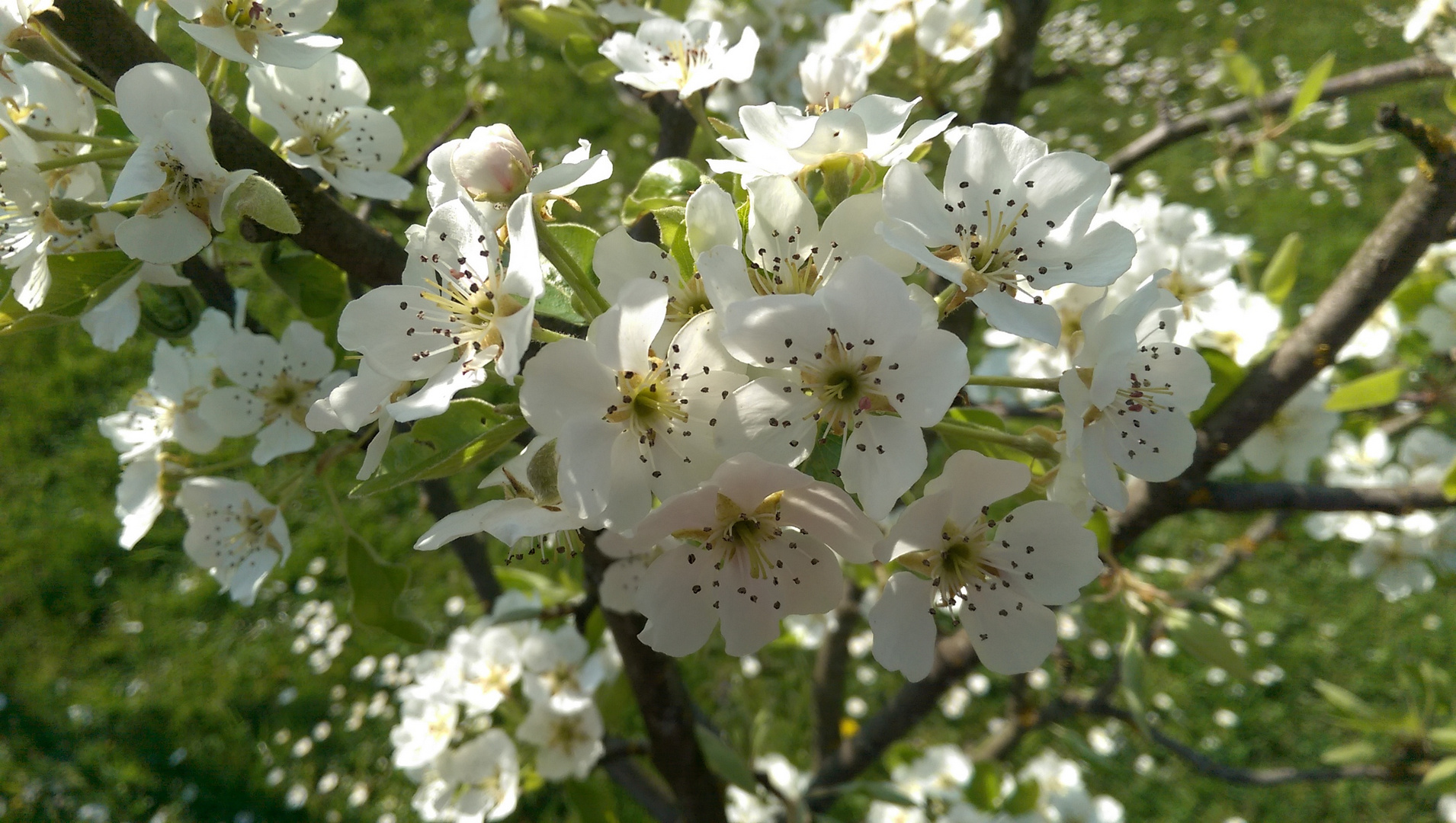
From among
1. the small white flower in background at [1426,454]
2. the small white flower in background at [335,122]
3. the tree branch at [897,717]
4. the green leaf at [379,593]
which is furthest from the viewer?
the small white flower in background at [1426,454]

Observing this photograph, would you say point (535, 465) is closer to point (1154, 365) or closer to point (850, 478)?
point (850, 478)

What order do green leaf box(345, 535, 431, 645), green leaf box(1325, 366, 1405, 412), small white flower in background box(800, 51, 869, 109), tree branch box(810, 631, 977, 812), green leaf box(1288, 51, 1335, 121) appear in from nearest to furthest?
green leaf box(345, 535, 431, 645) → small white flower in background box(800, 51, 869, 109) → green leaf box(1325, 366, 1405, 412) → green leaf box(1288, 51, 1335, 121) → tree branch box(810, 631, 977, 812)

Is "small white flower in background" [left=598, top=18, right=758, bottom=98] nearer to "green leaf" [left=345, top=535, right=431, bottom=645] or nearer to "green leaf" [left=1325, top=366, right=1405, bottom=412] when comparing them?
"green leaf" [left=345, top=535, right=431, bottom=645]

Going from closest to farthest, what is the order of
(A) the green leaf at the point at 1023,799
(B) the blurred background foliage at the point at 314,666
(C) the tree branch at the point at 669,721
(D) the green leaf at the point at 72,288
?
1. (D) the green leaf at the point at 72,288
2. (C) the tree branch at the point at 669,721
3. (A) the green leaf at the point at 1023,799
4. (B) the blurred background foliage at the point at 314,666

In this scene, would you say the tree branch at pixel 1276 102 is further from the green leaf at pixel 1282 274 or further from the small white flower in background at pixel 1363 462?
the small white flower in background at pixel 1363 462

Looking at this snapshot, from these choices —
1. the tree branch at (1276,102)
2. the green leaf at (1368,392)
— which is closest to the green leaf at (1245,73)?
the tree branch at (1276,102)

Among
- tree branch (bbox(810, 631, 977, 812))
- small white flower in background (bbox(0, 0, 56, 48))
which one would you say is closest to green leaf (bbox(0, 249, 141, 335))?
small white flower in background (bbox(0, 0, 56, 48))

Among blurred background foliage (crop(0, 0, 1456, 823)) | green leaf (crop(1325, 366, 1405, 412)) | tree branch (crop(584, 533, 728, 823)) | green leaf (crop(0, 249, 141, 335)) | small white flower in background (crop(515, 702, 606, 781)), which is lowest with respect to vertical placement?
blurred background foliage (crop(0, 0, 1456, 823))
